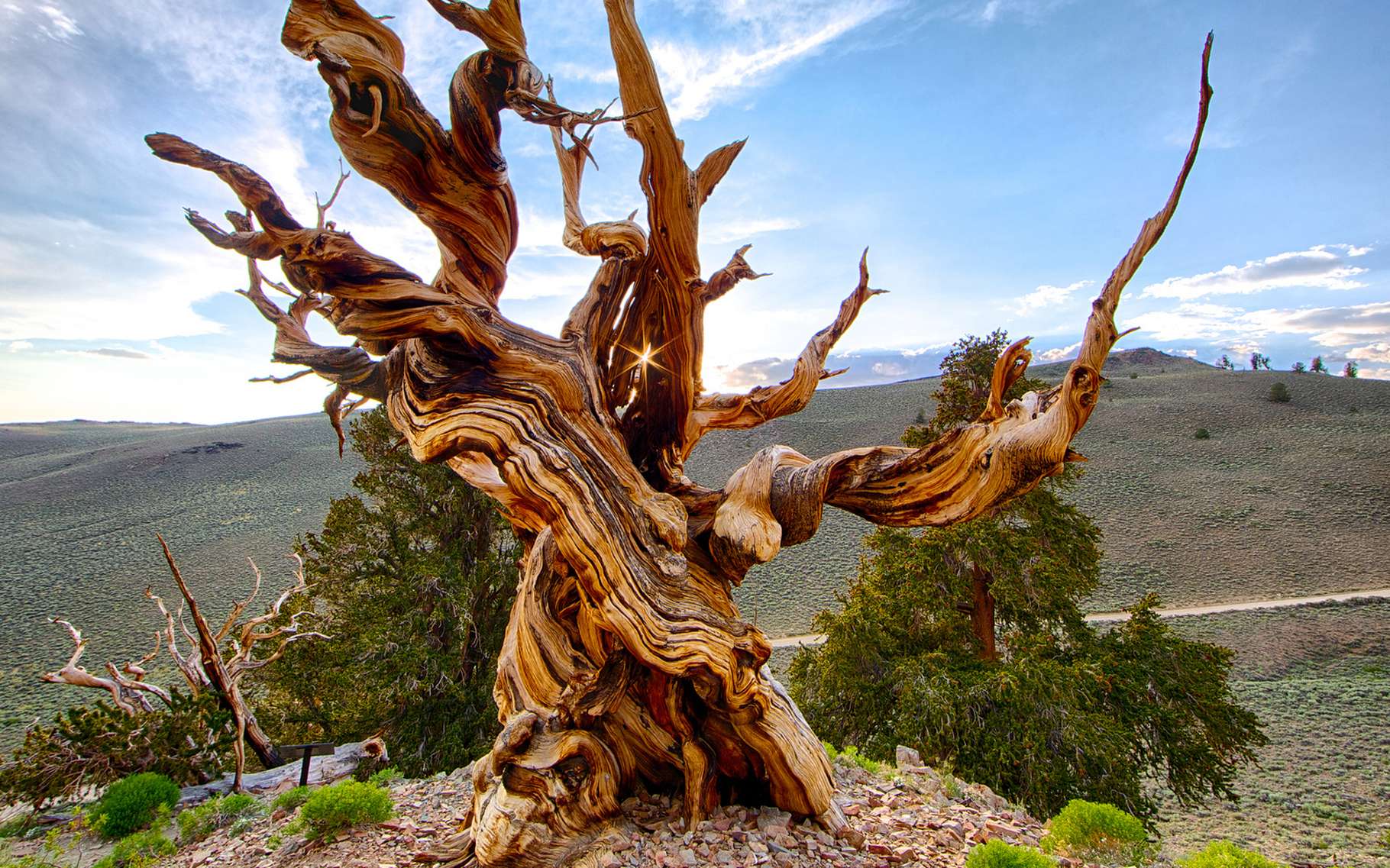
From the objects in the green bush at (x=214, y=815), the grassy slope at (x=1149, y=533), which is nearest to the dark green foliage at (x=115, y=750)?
the green bush at (x=214, y=815)

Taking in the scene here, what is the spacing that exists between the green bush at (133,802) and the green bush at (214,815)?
0.47 metres

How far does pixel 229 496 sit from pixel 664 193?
1879 inches

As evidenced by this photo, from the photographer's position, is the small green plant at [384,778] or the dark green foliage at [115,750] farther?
the dark green foliage at [115,750]

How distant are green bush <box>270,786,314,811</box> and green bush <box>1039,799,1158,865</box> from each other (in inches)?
227

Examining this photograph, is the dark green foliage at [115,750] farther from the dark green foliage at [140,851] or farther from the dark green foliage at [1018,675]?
the dark green foliage at [1018,675]

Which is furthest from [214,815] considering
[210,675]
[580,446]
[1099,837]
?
[1099,837]

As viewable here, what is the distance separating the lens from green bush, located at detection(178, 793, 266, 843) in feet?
16.5

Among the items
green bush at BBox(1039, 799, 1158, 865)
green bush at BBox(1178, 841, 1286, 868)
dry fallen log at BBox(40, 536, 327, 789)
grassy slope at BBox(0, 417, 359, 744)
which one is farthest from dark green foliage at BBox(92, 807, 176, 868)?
grassy slope at BBox(0, 417, 359, 744)

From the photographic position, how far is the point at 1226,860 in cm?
338

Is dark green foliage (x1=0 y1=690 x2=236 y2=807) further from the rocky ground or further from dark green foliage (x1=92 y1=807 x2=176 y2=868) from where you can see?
the rocky ground

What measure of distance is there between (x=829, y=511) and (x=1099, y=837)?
3354cm

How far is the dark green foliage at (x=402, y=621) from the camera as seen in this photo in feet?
29.0

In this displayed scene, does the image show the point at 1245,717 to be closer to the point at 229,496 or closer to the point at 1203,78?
the point at 1203,78

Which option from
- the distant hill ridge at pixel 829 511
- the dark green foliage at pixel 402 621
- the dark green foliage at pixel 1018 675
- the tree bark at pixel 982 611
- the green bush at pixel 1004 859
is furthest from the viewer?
the distant hill ridge at pixel 829 511
